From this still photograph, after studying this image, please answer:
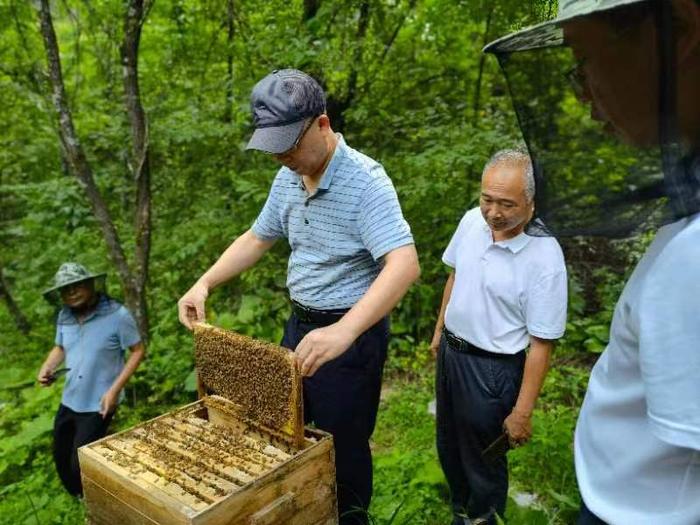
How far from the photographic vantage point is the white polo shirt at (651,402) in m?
0.90

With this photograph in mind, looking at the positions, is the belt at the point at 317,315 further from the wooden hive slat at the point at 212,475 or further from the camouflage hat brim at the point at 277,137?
the camouflage hat brim at the point at 277,137

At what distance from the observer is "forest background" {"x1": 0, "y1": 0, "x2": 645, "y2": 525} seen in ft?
13.2

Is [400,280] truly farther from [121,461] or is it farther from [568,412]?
[568,412]

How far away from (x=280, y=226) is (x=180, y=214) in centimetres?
379

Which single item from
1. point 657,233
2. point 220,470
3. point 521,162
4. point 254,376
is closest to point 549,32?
point 657,233

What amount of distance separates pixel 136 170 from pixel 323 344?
325 centimetres

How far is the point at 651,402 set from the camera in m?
0.98

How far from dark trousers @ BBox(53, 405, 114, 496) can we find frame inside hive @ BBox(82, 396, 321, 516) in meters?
1.66

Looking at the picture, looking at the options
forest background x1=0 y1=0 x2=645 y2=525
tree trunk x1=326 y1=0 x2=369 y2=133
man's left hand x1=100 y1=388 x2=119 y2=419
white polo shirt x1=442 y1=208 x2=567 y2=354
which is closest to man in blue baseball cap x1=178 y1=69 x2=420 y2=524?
white polo shirt x1=442 y1=208 x2=567 y2=354

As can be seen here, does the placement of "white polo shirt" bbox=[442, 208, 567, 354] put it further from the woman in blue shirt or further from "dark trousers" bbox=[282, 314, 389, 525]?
the woman in blue shirt

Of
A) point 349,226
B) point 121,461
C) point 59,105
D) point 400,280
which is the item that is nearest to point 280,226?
point 349,226

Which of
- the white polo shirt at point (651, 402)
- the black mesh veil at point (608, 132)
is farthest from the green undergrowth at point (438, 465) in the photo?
the black mesh veil at point (608, 132)

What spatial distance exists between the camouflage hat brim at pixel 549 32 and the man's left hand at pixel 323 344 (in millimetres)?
979

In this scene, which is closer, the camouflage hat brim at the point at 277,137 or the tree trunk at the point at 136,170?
the camouflage hat brim at the point at 277,137
